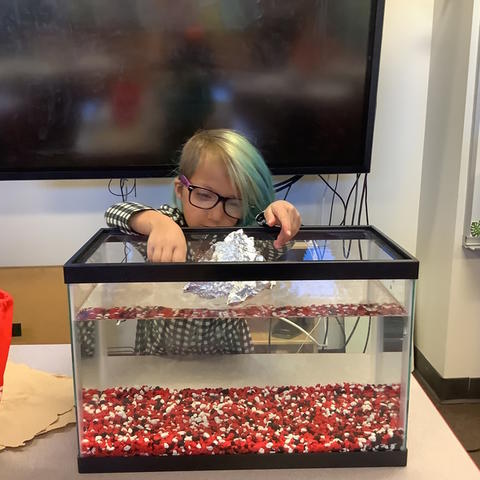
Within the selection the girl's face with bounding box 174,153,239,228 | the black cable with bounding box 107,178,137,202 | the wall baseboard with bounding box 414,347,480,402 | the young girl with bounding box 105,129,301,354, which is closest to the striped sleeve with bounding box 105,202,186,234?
the young girl with bounding box 105,129,301,354

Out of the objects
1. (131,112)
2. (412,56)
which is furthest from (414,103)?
(131,112)

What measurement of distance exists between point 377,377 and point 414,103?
5.42 feet

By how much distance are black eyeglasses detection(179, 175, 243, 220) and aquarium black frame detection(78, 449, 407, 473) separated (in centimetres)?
44

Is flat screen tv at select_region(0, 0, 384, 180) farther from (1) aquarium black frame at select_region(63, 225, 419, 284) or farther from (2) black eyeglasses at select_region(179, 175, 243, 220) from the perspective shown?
(1) aquarium black frame at select_region(63, 225, 419, 284)

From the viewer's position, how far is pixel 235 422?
2.15ft

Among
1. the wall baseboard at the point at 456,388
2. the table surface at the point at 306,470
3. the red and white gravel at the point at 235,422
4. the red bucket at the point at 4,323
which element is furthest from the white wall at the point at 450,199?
the red bucket at the point at 4,323

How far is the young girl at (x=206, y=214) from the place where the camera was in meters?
0.66

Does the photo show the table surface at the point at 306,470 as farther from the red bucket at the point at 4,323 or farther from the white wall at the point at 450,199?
the white wall at the point at 450,199

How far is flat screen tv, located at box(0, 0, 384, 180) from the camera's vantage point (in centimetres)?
174

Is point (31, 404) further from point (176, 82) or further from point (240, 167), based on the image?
point (176, 82)

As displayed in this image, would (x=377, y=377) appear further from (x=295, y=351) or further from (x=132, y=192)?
(x=132, y=192)

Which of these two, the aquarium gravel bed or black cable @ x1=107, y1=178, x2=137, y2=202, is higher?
the aquarium gravel bed

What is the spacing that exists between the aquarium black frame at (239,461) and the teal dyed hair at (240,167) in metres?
0.41

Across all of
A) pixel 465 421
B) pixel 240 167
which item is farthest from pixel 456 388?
pixel 240 167
